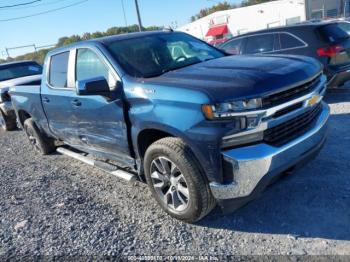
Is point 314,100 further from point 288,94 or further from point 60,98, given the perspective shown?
point 60,98

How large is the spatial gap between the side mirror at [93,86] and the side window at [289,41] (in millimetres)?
5177

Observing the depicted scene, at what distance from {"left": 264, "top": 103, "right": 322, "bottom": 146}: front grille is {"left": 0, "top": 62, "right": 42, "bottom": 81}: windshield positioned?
29.7 feet

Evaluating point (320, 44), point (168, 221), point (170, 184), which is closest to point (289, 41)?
point (320, 44)

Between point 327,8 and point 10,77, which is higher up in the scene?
point 10,77

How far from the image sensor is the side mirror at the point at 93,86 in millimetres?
3412

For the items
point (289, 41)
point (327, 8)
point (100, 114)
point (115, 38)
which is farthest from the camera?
point (327, 8)

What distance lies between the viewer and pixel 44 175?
5504 millimetres

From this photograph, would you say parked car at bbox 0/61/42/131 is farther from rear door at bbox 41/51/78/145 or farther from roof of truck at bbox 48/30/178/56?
roof of truck at bbox 48/30/178/56

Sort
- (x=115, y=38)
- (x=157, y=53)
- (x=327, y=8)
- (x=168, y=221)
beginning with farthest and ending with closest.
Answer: (x=327, y=8), (x=115, y=38), (x=157, y=53), (x=168, y=221)

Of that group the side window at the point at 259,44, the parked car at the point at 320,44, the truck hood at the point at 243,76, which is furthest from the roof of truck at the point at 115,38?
the side window at the point at 259,44

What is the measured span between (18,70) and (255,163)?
966 cm

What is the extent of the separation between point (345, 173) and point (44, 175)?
4299 millimetres

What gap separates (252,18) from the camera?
1419 inches

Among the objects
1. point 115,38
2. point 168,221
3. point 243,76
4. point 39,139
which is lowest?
point 168,221
